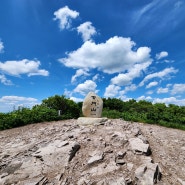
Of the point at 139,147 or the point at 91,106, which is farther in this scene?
the point at 91,106

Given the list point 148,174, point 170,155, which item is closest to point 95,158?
point 148,174

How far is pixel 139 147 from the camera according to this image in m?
6.97

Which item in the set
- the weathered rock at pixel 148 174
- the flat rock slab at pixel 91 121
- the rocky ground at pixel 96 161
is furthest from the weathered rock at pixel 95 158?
the flat rock slab at pixel 91 121

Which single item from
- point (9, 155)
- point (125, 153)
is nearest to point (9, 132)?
point (9, 155)

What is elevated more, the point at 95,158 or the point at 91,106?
the point at 91,106

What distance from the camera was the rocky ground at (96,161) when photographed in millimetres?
5336

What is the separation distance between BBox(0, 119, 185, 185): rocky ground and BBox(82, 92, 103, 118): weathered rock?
2.14m

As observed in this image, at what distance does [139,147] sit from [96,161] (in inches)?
69.3

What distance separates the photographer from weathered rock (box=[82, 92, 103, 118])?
35.5 ft

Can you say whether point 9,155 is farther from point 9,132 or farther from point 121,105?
point 121,105

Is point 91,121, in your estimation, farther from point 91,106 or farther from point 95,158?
point 95,158

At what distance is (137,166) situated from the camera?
5.89 meters

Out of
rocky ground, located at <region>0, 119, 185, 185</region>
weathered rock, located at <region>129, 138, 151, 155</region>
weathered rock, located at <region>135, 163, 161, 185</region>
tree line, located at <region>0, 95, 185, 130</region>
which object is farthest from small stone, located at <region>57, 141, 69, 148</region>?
tree line, located at <region>0, 95, 185, 130</region>

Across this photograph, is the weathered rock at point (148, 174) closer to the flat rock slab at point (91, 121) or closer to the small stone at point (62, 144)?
the small stone at point (62, 144)
